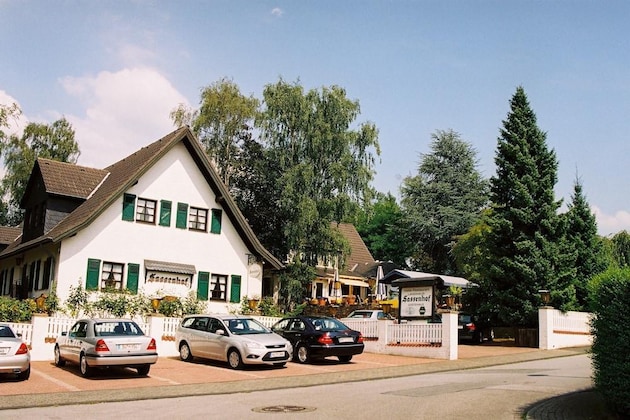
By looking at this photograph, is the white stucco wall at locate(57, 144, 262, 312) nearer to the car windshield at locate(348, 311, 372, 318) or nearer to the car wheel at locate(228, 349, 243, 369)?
the car windshield at locate(348, 311, 372, 318)

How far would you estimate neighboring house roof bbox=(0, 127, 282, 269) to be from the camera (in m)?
30.5

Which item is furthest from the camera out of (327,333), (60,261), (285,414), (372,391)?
(60,261)

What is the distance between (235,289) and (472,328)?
11.9 meters

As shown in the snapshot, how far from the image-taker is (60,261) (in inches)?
1168

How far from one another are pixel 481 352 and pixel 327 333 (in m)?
7.88

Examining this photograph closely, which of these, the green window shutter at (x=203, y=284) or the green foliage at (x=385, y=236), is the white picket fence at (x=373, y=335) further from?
the green foliage at (x=385, y=236)

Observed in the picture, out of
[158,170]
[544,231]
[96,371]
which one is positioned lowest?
[96,371]

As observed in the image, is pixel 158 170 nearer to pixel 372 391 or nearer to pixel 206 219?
pixel 206 219

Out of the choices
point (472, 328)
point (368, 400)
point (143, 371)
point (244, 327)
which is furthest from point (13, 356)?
point (472, 328)

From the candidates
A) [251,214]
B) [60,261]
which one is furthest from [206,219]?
[251,214]

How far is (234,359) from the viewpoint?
19984 mm

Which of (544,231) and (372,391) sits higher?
(544,231)

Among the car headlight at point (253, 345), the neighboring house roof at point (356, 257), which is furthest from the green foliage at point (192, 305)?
the neighboring house roof at point (356, 257)

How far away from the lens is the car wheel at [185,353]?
2208 centimetres
